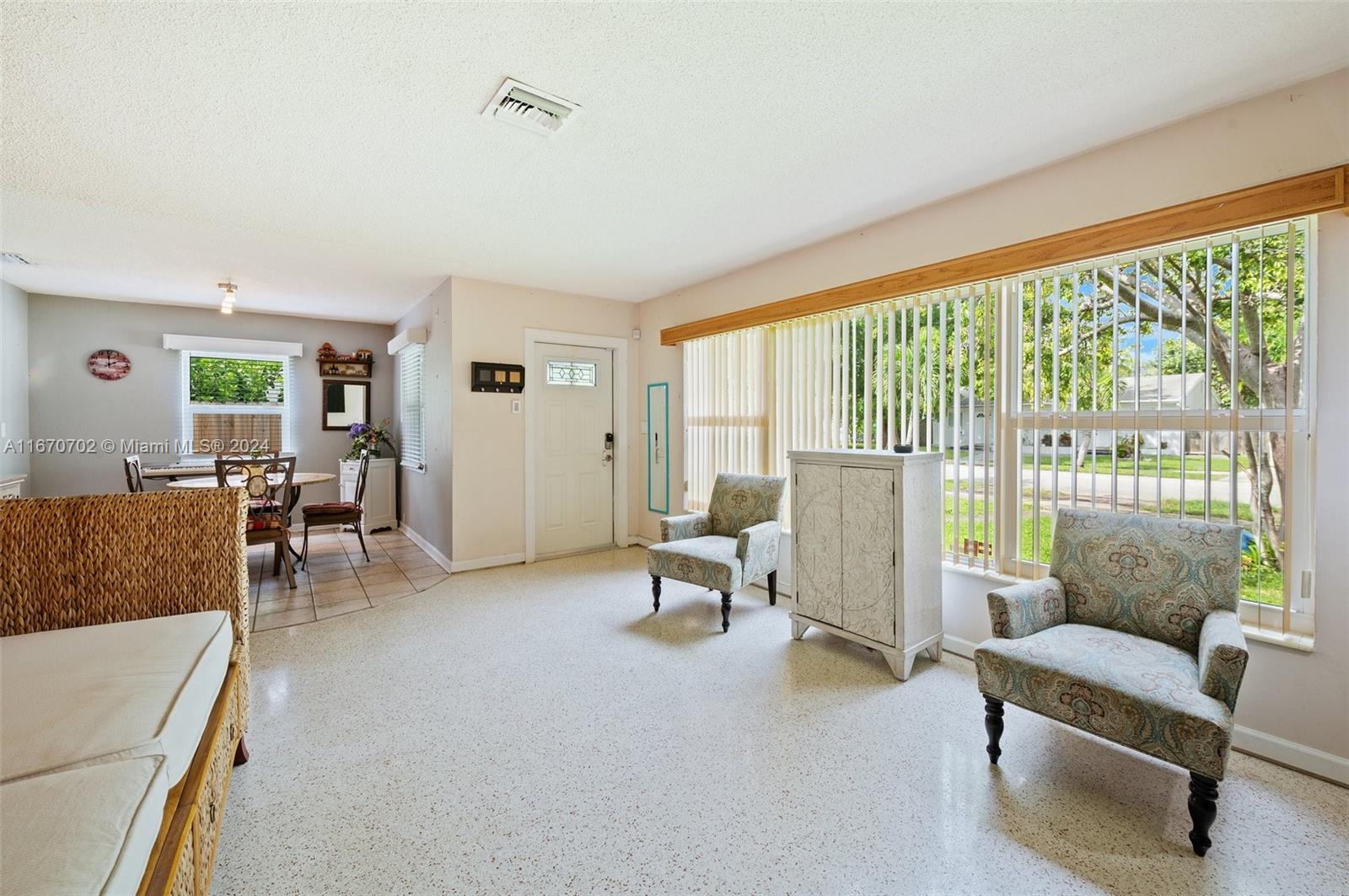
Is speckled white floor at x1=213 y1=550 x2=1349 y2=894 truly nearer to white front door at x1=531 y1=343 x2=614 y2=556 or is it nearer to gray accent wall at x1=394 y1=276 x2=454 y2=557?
gray accent wall at x1=394 y1=276 x2=454 y2=557

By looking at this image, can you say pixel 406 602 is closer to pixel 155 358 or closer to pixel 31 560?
pixel 31 560

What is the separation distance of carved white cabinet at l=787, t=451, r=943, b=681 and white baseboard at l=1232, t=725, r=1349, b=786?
1.10m

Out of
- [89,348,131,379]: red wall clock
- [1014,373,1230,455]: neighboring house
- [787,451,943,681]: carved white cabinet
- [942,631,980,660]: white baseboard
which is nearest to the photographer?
[1014,373,1230,455]: neighboring house

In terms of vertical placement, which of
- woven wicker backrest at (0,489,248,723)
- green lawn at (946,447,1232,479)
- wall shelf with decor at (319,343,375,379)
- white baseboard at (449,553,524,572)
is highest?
wall shelf with decor at (319,343,375,379)

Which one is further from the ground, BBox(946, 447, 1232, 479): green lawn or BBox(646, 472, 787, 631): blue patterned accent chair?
BBox(946, 447, 1232, 479): green lawn

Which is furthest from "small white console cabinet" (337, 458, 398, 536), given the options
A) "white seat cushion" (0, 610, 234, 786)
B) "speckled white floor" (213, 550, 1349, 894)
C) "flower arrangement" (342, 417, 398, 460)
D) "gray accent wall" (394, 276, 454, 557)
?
"white seat cushion" (0, 610, 234, 786)

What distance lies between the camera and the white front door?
4969 mm

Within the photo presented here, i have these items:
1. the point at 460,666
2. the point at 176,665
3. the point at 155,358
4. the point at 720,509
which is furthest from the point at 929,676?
the point at 155,358

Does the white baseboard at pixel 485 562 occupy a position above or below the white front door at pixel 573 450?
below

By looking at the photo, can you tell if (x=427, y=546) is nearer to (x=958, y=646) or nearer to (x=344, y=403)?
(x=344, y=403)

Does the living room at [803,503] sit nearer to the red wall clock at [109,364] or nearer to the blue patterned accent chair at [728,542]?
the blue patterned accent chair at [728,542]

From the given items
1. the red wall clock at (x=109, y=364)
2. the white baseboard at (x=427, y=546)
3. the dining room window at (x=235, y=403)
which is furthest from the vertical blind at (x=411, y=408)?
the red wall clock at (x=109, y=364)

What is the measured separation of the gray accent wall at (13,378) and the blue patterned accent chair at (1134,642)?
720 centimetres

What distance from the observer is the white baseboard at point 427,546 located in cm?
461
